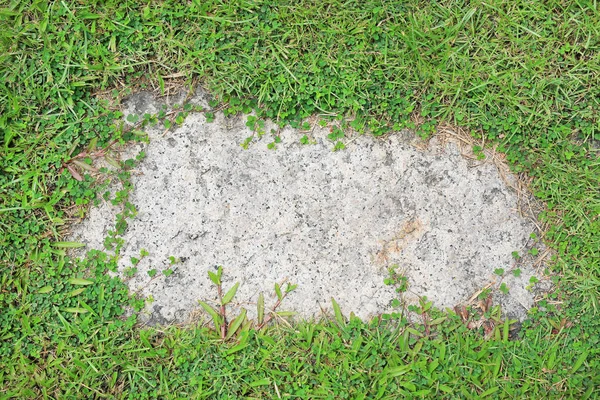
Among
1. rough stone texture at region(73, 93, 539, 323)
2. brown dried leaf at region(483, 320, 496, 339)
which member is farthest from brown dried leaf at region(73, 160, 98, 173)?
brown dried leaf at region(483, 320, 496, 339)

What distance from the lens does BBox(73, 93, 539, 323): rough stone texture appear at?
3133 millimetres

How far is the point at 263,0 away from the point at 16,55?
57.7 inches

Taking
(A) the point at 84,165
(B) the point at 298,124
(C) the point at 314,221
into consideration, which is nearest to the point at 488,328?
(C) the point at 314,221

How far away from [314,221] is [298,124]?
59 cm

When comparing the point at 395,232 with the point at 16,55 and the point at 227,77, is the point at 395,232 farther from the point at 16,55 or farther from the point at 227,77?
the point at 16,55

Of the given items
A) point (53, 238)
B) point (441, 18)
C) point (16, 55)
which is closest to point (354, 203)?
point (441, 18)

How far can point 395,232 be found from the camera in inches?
124

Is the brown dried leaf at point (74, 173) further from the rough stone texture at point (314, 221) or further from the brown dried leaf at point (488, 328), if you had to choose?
the brown dried leaf at point (488, 328)

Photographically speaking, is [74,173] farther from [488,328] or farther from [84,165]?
[488,328]

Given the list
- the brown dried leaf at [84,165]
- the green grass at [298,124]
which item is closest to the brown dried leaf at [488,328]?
the green grass at [298,124]

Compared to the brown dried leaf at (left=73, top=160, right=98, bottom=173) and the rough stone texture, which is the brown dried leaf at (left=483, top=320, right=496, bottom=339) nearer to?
the rough stone texture

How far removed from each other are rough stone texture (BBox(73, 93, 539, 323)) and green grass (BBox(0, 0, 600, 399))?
14 centimetres

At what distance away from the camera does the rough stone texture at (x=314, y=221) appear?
313cm

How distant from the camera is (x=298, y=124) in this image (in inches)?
126
